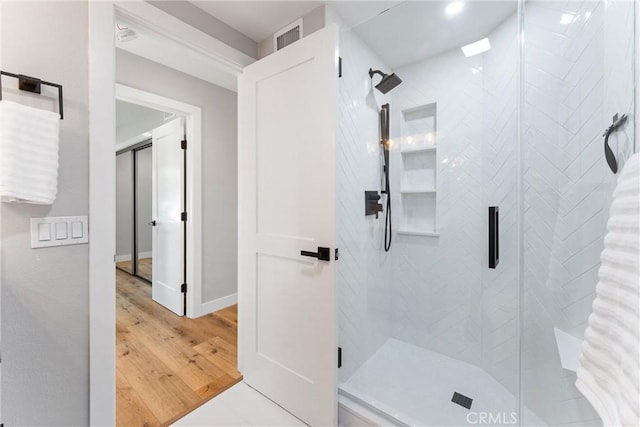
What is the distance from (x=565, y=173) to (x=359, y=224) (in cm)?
114

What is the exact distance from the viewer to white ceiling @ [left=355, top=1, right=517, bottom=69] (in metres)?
1.58

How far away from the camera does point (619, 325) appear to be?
1.92 feet

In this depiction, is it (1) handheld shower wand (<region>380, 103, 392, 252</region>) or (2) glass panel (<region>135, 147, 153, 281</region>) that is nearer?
(1) handheld shower wand (<region>380, 103, 392, 252</region>)

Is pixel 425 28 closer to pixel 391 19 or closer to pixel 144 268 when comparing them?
pixel 391 19

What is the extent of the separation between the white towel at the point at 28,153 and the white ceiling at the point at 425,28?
179 cm

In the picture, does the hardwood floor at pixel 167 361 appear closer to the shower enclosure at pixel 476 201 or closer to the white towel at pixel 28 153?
the shower enclosure at pixel 476 201

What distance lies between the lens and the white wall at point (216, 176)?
8.54ft

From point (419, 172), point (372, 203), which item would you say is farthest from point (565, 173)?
point (372, 203)

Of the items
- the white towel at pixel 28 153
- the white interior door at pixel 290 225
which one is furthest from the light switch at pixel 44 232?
the white interior door at pixel 290 225

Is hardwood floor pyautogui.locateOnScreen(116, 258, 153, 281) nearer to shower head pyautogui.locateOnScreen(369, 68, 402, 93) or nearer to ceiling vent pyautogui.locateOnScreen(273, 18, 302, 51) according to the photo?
ceiling vent pyautogui.locateOnScreen(273, 18, 302, 51)

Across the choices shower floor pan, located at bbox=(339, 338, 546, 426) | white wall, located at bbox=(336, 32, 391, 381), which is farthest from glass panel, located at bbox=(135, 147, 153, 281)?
shower floor pan, located at bbox=(339, 338, 546, 426)

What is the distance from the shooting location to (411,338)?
2.11 m

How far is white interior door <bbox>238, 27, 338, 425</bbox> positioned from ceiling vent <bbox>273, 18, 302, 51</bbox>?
27 centimetres

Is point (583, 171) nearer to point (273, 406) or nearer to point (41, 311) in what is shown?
point (273, 406)
